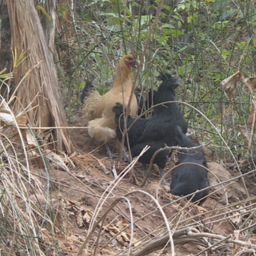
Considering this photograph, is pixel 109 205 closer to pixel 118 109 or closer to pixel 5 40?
pixel 118 109

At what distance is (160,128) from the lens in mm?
4578

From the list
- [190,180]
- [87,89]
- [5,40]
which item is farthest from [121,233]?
[87,89]

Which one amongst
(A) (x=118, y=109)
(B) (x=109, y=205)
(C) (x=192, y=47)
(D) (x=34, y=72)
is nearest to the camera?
(B) (x=109, y=205)

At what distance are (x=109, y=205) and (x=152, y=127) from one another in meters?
1.57

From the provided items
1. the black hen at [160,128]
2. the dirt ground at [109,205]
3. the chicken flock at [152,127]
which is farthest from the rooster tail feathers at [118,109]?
the dirt ground at [109,205]

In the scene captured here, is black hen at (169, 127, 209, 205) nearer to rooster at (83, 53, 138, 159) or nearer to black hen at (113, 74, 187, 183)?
black hen at (113, 74, 187, 183)

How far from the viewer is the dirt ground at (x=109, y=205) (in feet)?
7.67

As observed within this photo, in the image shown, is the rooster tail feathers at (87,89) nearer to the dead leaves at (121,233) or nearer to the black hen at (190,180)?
the black hen at (190,180)

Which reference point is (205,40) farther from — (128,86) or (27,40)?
(27,40)

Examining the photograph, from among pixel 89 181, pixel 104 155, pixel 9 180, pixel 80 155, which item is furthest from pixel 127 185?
pixel 9 180

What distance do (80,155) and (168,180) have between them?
1.19 metres

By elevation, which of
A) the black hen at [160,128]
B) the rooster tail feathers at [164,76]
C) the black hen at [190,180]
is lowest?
the black hen at [190,180]

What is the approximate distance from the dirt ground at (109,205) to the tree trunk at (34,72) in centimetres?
59

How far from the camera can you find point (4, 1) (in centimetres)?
413
